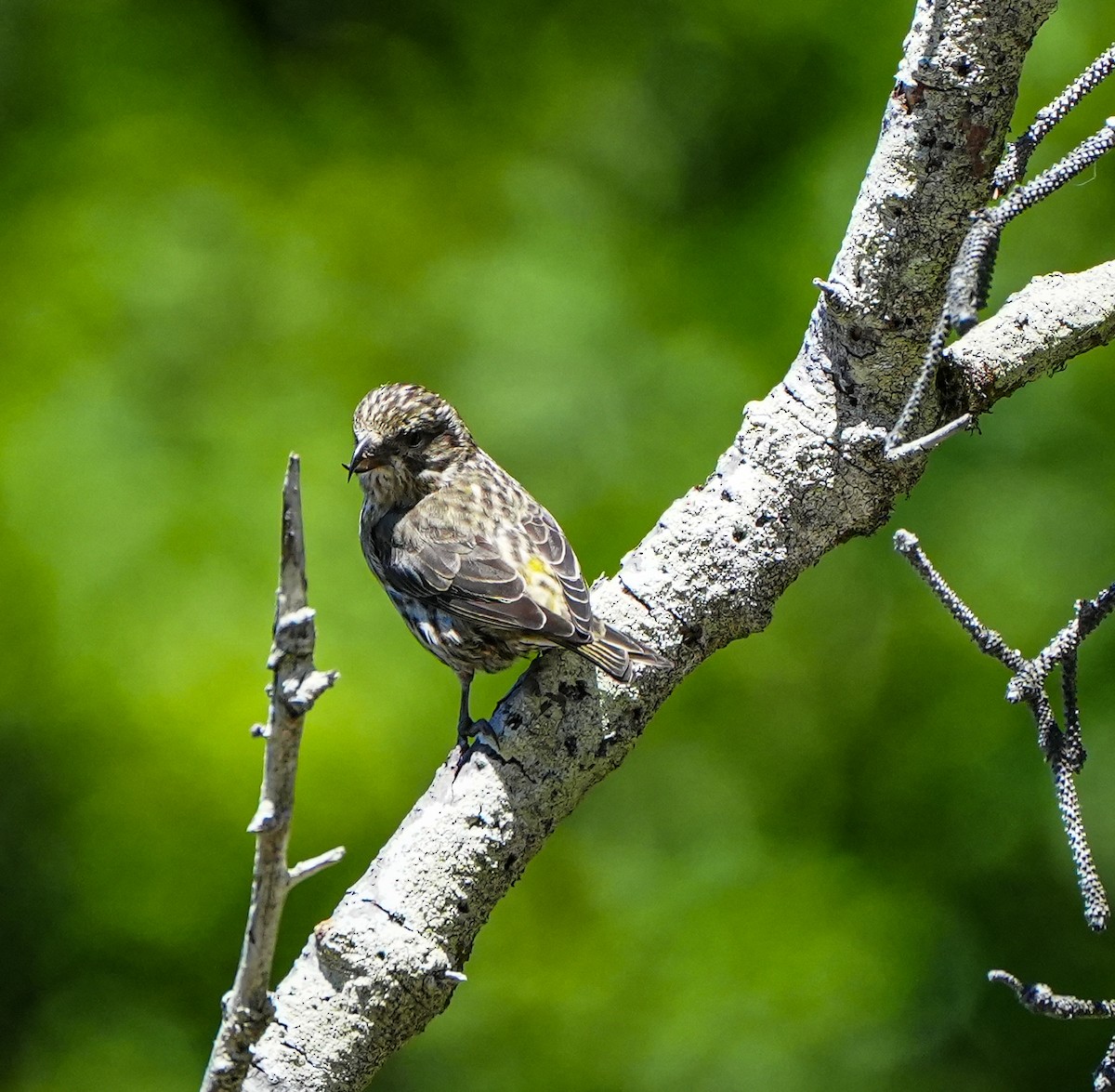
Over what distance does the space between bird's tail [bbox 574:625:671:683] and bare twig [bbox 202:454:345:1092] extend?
68 cm

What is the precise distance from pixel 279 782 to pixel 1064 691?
1.14 meters

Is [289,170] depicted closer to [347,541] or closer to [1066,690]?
[347,541]

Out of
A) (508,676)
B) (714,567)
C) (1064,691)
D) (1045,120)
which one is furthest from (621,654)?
(508,676)

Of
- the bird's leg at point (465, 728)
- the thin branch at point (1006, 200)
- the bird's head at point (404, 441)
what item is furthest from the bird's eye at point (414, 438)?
the thin branch at point (1006, 200)

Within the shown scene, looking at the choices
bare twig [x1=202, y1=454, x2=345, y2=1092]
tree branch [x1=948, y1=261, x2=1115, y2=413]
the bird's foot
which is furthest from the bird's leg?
tree branch [x1=948, y1=261, x2=1115, y2=413]

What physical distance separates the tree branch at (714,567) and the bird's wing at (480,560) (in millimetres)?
561

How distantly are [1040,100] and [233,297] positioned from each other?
2.53m

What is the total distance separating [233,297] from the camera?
4691mm

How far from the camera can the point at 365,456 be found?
3641 millimetres

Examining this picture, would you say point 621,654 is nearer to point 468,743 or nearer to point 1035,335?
point 468,743

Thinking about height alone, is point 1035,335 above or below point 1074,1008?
above

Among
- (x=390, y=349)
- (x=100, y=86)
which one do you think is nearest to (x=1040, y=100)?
(x=390, y=349)

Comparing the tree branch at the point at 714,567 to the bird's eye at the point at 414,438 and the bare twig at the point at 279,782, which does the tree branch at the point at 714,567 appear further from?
the bird's eye at the point at 414,438

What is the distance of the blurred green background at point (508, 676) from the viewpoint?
4.11m
